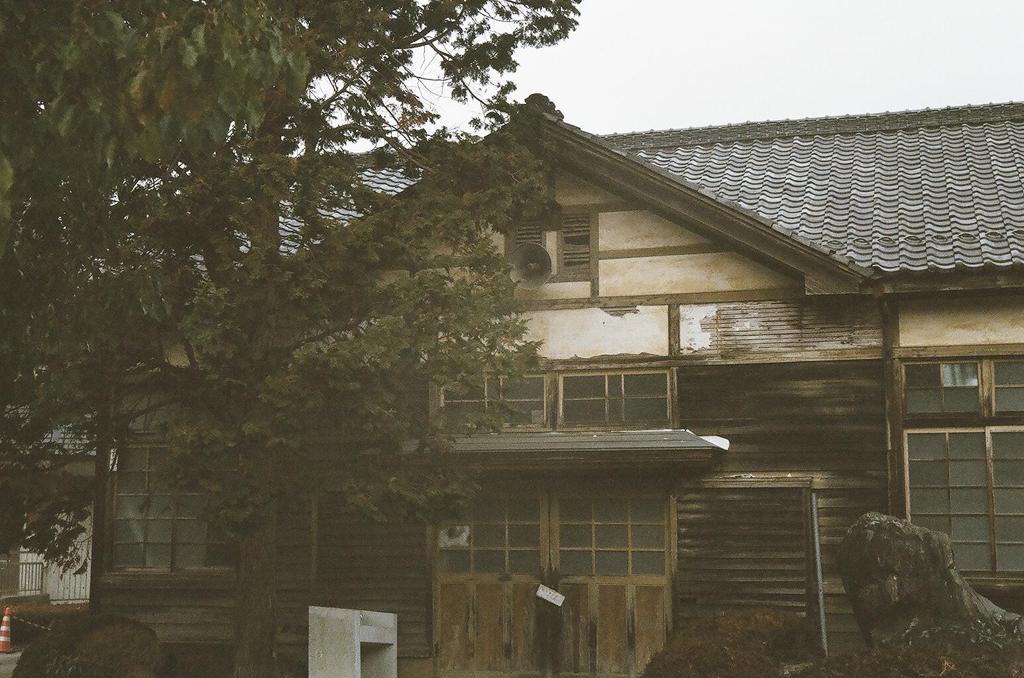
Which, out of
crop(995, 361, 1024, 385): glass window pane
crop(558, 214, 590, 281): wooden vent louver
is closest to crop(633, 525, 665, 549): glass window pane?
crop(558, 214, 590, 281): wooden vent louver

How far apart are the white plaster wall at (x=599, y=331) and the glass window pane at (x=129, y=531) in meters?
5.91

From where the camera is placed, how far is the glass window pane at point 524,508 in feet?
44.7

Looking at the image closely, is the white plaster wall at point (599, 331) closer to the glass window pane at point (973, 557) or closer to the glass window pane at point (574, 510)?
the glass window pane at point (574, 510)

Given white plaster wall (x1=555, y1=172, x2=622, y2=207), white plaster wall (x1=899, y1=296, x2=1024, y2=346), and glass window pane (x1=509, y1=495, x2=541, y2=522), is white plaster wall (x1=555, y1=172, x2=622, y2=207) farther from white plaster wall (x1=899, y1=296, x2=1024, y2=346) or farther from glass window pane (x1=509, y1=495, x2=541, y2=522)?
white plaster wall (x1=899, y1=296, x2=1024, y2=346)

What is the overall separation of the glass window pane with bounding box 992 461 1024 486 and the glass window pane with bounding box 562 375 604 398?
4458 millimetres

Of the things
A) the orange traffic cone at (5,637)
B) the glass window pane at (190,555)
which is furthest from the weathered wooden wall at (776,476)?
the orange traffic cone at (5,637)

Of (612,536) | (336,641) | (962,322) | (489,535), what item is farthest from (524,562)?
(336,641)

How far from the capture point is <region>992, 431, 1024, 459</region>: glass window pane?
485 inches

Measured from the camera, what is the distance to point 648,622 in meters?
13.0

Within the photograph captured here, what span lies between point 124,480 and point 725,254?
843 centimetres

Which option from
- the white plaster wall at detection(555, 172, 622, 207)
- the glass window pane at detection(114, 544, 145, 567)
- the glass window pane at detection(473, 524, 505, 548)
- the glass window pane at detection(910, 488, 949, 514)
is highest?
the white plaster wall at detection(555, 172, 622, 207)

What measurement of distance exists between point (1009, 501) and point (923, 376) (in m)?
1.61

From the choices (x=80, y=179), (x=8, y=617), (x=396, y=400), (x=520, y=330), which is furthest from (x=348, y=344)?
(x=8, y=617)

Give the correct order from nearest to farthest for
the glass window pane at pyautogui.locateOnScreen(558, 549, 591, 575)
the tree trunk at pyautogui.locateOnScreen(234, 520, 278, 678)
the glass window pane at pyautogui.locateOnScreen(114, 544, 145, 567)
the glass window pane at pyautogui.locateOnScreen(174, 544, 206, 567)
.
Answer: the tree trunk at pyautogui.locateOnScreen(234, 520, 278, 678)
the glass window pane at pyautogui.locateOnScreen(558, 549, 591, 575)
the glass window pane at pyautogui.locateOnScreen(174, 544, 206, 567)
the glass window pane at pyautogui.locateOnScreen(114, 544, 145, 567)
